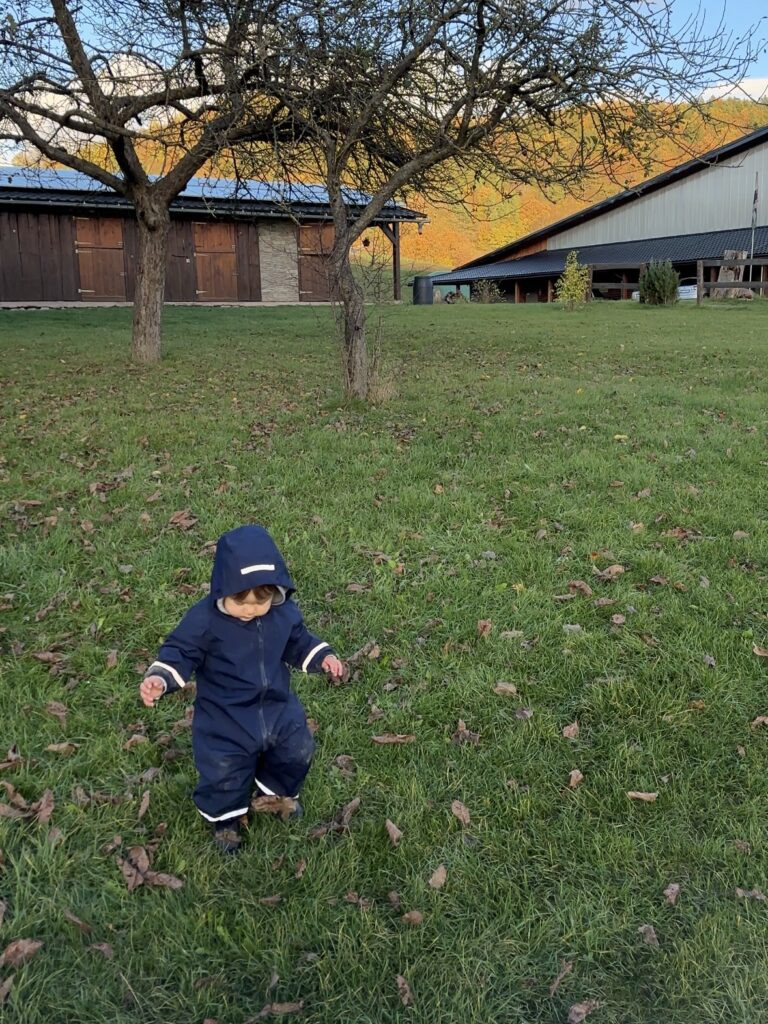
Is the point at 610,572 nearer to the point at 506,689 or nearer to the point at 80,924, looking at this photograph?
the point at 506,689

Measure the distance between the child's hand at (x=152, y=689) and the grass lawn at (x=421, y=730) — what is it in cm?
61

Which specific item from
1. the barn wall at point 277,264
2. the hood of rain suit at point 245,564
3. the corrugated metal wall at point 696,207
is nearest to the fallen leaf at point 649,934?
the hood of rain suit at point 245,564

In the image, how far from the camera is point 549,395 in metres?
9.56

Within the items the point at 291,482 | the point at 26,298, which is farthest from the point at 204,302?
the point at 291,482

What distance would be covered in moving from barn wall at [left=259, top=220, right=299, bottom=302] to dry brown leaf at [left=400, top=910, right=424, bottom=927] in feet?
88.0

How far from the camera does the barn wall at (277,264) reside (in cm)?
2728

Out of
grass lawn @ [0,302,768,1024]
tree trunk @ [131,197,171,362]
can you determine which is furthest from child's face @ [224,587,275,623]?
tree trunk @ [131,197,171,362]

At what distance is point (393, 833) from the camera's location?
2.64 metres

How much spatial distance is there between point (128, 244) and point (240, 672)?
25950mm

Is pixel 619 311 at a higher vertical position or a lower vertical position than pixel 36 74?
lower

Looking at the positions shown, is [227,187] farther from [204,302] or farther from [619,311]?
[619,311]

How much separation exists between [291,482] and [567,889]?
14.0 feet

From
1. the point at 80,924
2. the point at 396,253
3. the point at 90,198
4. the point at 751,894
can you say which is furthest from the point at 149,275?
the point at 396,253

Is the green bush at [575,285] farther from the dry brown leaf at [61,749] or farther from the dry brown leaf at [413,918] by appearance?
the dry brown leaf at [413,918]
